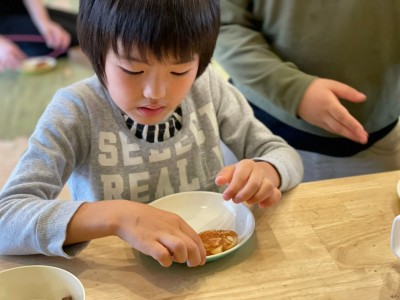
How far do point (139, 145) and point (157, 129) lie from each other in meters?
0.04

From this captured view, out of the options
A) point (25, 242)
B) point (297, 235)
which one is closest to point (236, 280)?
point (297, 235)

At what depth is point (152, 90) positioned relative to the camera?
744 millimetres

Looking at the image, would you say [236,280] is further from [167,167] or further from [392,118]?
[392,118]

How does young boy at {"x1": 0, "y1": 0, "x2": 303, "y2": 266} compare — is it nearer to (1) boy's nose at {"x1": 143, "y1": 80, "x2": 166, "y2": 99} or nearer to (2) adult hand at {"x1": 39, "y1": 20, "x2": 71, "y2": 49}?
(1) boy's nose at {"x1": 143, "y1": 80, "x2": 166, "y2": 99}

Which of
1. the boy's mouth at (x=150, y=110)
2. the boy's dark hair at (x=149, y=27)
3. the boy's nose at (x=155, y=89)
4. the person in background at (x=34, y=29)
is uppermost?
the boy's dark hair at (x=149, y=27)

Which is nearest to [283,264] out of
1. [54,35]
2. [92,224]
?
[92,224]

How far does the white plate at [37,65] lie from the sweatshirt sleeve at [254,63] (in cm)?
187

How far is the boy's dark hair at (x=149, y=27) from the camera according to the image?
28.4 inches

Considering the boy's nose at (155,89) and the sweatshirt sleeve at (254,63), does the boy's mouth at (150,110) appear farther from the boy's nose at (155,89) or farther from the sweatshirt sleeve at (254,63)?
the sweatshirt sleeve at (254,63)

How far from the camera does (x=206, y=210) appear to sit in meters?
0.85

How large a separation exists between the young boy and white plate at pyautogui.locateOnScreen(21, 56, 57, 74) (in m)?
2.06

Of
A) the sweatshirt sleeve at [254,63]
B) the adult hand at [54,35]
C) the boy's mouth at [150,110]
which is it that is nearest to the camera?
the boy's mouth at [150,110]

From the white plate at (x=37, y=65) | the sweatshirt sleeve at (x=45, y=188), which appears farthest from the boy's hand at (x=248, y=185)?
the white plate at (x=37, y=65)

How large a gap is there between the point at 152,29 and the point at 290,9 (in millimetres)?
474
